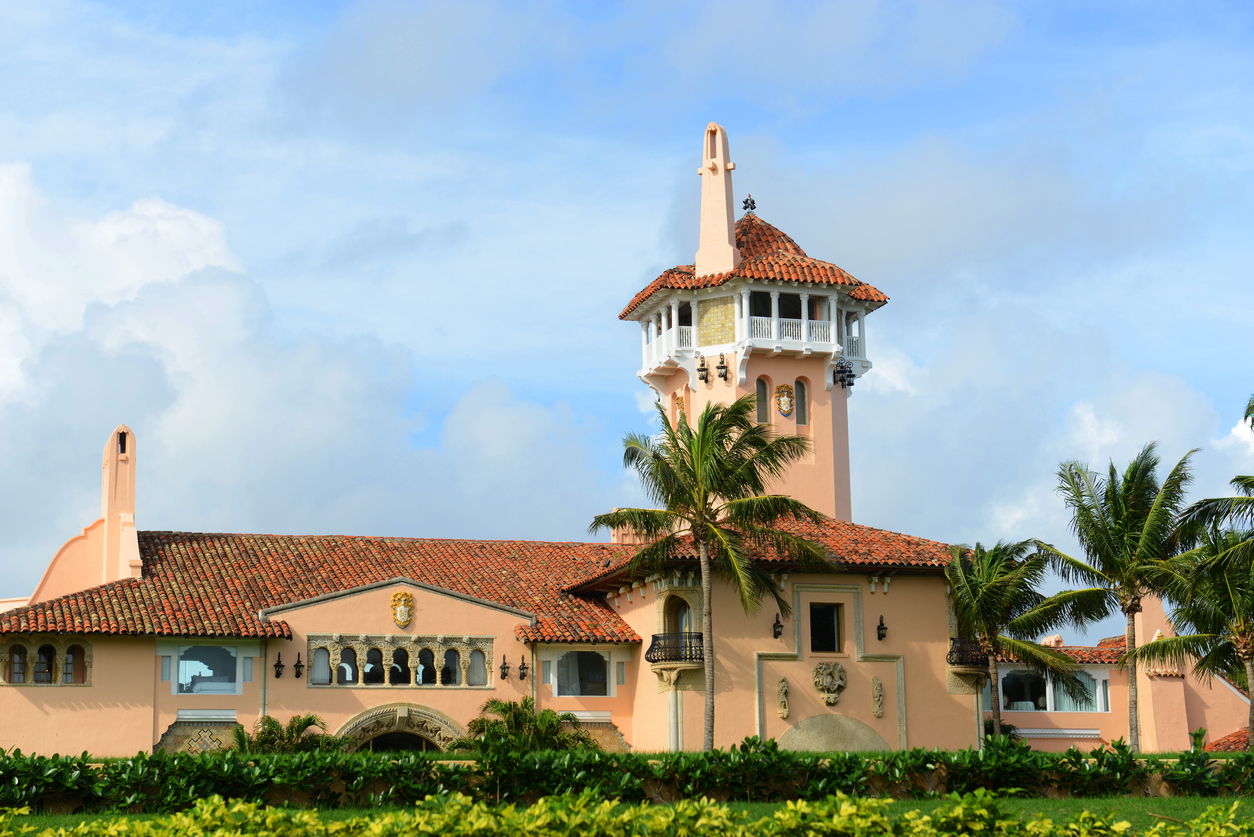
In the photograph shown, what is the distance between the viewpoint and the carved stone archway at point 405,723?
3631 centimetres

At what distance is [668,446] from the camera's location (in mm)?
→ 34750

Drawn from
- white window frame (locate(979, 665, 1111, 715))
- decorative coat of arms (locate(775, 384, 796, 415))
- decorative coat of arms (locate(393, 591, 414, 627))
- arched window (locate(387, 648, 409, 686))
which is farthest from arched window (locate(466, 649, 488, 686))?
white window frame (locate(979, 665, 1111, 715))

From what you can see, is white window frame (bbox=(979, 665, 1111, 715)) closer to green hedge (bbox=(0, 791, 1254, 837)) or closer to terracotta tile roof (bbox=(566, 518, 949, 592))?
terracotta tile roof (bbox=(566, 518, 949, 592))

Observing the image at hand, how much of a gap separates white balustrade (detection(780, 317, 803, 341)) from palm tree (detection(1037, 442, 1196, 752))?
10.1 metres

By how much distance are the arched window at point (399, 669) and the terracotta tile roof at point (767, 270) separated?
14307 millimetres

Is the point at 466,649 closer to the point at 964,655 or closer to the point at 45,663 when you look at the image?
the point at 45,663

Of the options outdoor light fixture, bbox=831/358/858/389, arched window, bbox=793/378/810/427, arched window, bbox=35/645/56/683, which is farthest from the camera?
outdoor light fixture, bbox=831/358/858/389

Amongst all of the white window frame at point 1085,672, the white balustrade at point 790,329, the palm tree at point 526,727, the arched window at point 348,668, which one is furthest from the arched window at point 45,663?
the white window frame at point 1085,672

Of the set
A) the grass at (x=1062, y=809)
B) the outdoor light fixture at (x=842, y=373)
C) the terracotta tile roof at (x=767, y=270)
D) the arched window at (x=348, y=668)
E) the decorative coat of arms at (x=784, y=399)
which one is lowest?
the grass at (x=1062, y=809)

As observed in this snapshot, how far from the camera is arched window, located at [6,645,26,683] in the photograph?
34.3m

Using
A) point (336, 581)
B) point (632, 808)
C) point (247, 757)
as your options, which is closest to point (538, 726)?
point (336, 581)

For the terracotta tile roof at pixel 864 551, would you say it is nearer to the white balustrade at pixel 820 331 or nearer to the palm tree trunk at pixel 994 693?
the palm tree trunk at pixel 994 693

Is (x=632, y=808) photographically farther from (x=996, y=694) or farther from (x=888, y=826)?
(x=996, y=694)

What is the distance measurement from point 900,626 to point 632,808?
2302 centimetres
